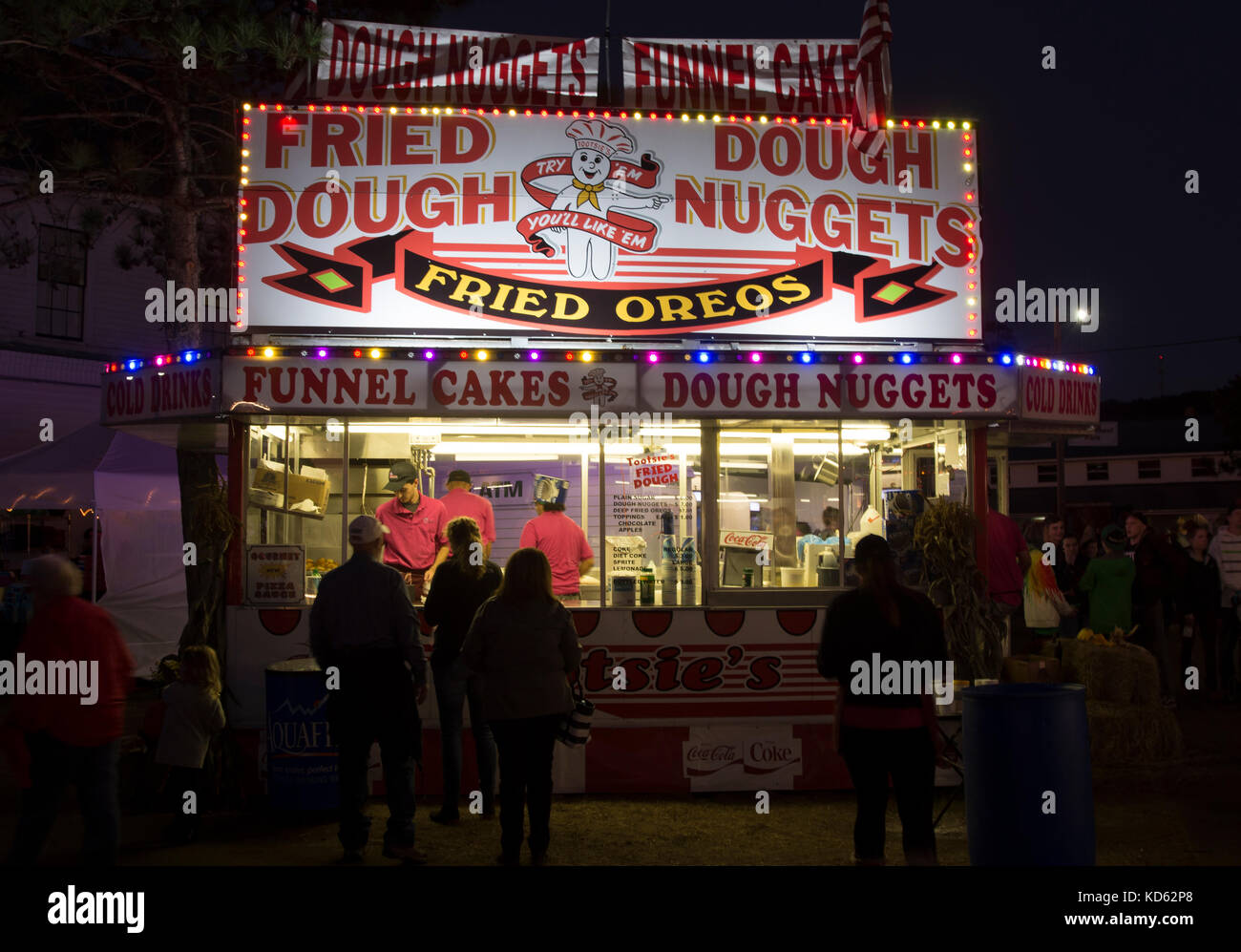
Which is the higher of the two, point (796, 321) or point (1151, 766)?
point (796, 321)

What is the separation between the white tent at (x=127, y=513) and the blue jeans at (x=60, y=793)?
1003cm

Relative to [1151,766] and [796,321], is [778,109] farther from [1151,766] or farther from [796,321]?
[1151,766]

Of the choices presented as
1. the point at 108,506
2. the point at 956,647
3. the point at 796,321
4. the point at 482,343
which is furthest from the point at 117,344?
the point at 956,647

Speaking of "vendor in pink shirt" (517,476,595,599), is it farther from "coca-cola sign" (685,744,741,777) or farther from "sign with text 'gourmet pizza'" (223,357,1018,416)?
"coca-cola sign" (685,744,741,777)

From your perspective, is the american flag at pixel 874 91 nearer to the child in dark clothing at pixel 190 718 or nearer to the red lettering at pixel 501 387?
A: the red lettering at pixel 501 387

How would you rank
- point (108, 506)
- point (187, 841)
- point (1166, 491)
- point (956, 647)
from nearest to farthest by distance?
point (187, 841) < point (956, 647) < point (108, 506) < point (1166, 491)

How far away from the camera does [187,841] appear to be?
7.36m

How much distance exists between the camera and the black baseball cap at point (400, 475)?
9852 millimetres

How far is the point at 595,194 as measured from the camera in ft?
31.6

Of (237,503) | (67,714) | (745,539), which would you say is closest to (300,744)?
(237,503)

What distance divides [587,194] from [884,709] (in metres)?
5.79

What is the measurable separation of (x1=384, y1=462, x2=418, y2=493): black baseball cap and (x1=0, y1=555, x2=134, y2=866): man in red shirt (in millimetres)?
4512

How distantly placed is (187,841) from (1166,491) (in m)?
53.0

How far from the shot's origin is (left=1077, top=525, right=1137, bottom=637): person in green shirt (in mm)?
11703
